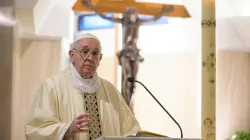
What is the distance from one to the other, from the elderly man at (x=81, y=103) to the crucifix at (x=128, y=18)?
121 centimetres

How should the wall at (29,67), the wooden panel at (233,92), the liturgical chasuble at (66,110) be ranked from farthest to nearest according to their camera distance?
1. the wooden panel at (233,92)
2. the wall at (29,67)
3. the liturgical chasuble at (66,110)

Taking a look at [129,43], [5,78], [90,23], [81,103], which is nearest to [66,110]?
[81,103]

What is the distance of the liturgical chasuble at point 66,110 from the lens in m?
2.98

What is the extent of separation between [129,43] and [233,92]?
126cm

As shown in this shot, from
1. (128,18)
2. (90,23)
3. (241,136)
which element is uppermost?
(90,23)

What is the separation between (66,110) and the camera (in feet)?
10.5

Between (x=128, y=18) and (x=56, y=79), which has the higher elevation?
(x=128, y=18)

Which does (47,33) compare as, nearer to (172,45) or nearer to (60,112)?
(172,45)

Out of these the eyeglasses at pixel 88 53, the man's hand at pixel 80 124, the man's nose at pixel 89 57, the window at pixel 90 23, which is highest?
the window at pixel 90 23

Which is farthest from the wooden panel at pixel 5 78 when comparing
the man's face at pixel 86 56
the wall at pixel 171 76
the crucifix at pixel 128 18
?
the wall at pixel 171 76

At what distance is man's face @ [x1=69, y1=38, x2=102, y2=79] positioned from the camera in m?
3.21

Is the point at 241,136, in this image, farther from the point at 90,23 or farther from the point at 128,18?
the point at 90,23

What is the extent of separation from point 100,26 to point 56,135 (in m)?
3.35

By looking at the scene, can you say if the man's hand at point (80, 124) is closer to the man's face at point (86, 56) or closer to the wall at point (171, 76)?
the man's face at point (86, 56)
